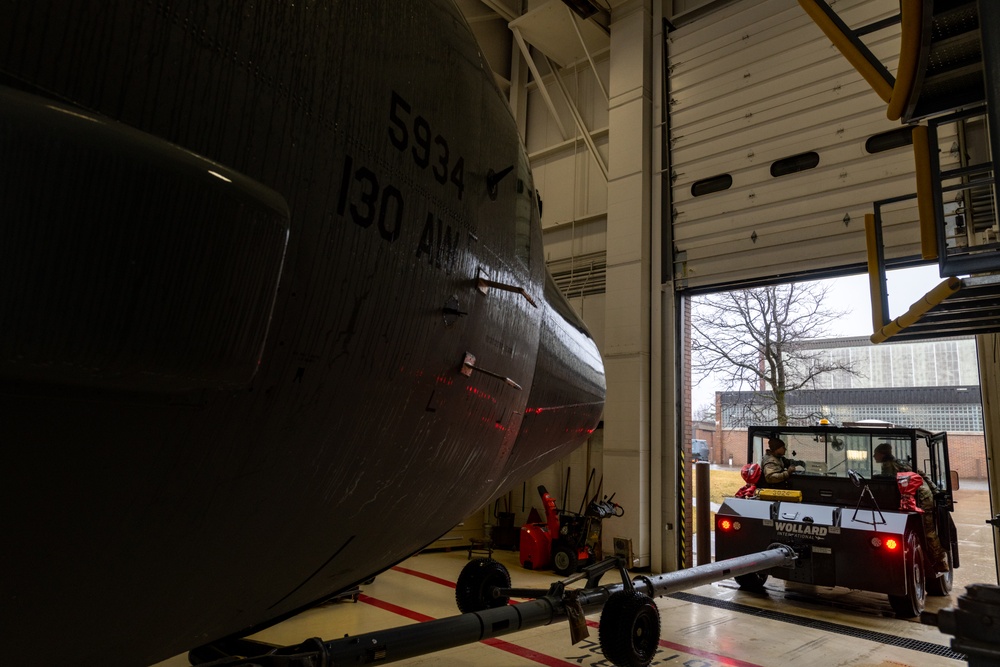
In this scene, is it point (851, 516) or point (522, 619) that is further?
point (851, 516)

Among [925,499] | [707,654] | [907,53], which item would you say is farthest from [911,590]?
[907,53]

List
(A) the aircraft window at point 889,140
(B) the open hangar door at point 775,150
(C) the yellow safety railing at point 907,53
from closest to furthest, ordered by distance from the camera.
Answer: (C) the yellow safety railing at point 907,53
(A) the aircraft window at point 889,140
(B) the open hangar door at point 775,150

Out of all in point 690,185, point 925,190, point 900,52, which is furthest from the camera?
point 690,185

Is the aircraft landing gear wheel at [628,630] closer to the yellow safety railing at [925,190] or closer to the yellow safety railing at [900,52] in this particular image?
the yellow safety railing at [925,190]

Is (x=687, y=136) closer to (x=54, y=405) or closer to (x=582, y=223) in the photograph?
(x=582, y=223)

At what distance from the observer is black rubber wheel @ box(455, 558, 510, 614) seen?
4.37 metres

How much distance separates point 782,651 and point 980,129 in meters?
5.91

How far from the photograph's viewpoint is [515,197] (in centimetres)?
206

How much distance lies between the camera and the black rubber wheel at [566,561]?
8.63m

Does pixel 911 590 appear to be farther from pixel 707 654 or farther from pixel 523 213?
pixel 523 213

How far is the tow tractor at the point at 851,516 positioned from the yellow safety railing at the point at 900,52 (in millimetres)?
4571

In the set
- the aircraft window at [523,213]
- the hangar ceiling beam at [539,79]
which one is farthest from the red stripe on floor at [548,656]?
the hangar ceiling beam at [539,79]

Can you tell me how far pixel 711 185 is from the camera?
30.4ft

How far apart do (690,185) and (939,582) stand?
234 inches
